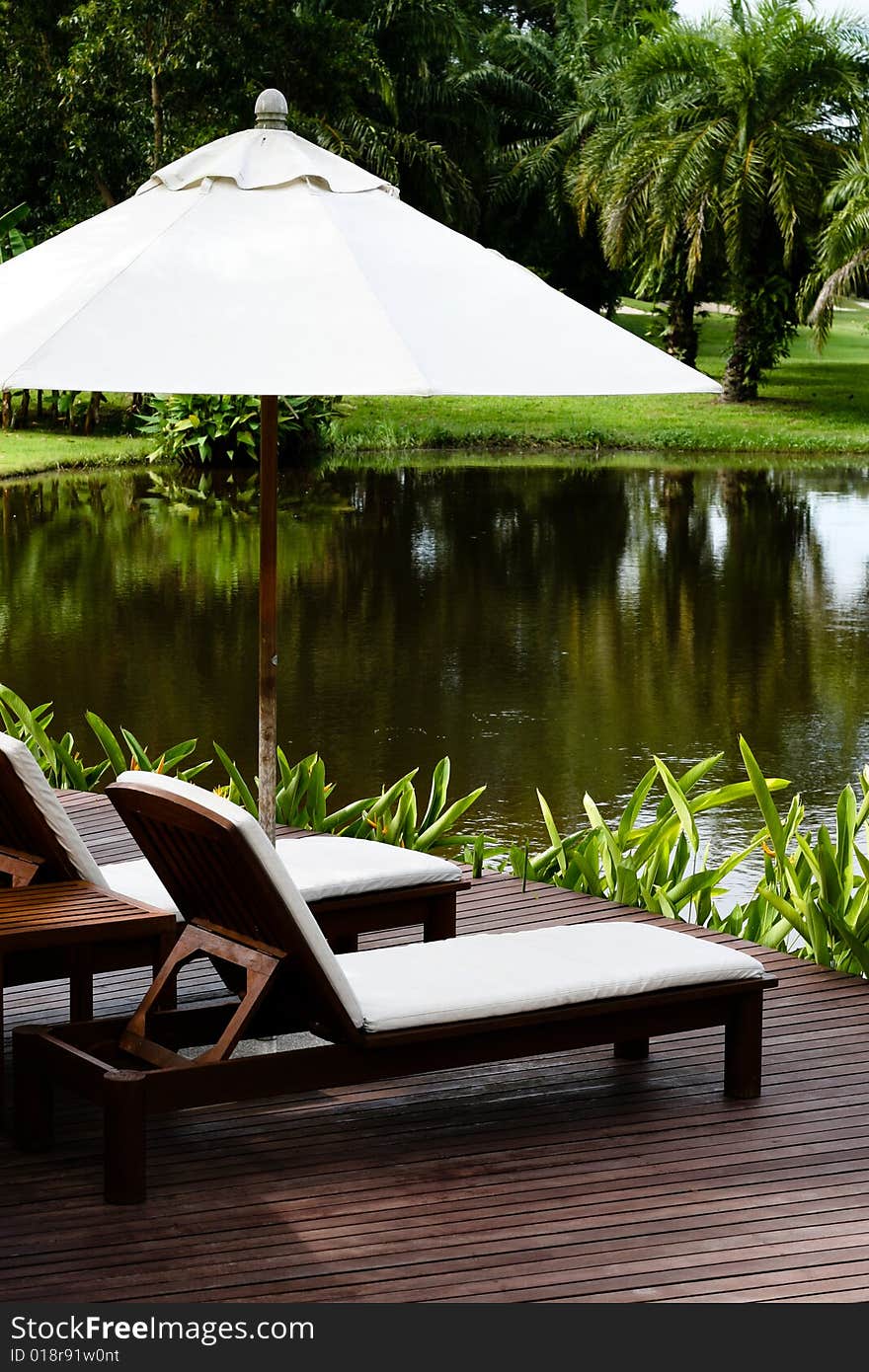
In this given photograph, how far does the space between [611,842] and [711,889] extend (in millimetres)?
378

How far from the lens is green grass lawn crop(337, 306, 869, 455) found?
29922mm

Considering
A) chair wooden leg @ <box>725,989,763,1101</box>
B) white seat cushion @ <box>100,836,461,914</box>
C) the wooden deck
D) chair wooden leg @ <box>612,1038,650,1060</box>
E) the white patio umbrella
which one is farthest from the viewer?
white seat cushion @ <box>100,836,461,914</box>

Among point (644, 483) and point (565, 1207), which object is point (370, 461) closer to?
point (644, 483)

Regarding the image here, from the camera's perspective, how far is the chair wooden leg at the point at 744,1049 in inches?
153

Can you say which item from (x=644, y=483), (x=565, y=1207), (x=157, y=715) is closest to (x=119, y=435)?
(x=644, y=483)

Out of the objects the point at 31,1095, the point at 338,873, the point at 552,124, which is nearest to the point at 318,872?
the point at 338,873

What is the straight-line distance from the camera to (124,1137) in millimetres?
3252

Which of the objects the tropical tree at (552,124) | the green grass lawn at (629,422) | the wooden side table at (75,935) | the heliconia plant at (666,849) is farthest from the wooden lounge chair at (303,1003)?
the tropical tree at (552,124)

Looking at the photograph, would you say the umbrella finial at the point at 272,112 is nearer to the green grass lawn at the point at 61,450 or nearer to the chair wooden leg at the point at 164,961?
the chair wooden leg at the point at 164,961

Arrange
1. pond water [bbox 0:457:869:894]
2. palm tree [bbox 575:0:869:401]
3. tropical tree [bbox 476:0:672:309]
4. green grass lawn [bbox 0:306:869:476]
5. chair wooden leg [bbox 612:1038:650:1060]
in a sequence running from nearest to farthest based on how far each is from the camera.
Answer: chair wooden leg [bbox 612:1038:650:1060], pond water [bbox 0:457:869:894], green grass lawn [bbox 0:306:869:476], palm tree [bbox 575:0:869:401], tropical tree [bbox 476:0:672:309]

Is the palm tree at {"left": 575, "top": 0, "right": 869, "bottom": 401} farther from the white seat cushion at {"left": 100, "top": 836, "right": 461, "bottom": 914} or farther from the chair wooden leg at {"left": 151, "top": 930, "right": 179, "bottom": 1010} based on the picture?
the chair wooden leg at {"left": 151, "top": 930, "right": 179, "bottom": 1010}

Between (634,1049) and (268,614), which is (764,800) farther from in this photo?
(268,614)

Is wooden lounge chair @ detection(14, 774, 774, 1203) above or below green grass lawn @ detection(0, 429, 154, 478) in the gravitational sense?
below

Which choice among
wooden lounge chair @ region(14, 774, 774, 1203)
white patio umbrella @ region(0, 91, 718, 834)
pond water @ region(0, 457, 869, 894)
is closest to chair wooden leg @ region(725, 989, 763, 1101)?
wooden lounge chair @ region(14, 774, 774, 1203)
